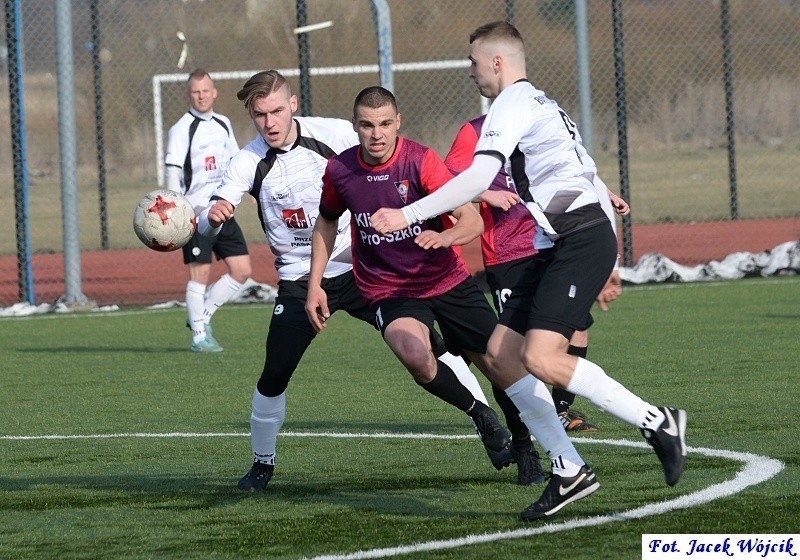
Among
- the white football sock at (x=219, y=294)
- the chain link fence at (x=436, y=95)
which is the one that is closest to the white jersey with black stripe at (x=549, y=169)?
the white football sock at (x=219, y=294)

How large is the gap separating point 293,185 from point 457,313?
1067 millimetres

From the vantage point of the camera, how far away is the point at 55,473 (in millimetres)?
6922

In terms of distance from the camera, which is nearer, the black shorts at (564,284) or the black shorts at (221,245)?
the black shorts at (564,284)

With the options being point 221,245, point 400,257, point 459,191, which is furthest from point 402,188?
point 221,245

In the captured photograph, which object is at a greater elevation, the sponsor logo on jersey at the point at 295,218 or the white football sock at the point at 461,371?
the sponsor logo on jersey at the point at 295,218

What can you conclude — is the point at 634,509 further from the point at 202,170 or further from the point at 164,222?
the point at 202,170

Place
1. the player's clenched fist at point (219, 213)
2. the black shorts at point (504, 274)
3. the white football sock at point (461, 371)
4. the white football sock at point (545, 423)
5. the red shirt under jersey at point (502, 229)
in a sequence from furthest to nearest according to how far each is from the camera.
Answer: the red shirt under jersey at point (502, 229)
the black shorts at point (504, 274)
the white football sock at point (461, 371)
the player's clenched fist at point (219, 213)
the white football sock at point (545, 423)

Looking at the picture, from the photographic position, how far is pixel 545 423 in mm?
5684

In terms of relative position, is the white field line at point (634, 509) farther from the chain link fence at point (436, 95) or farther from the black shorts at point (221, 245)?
the chain link fence at point (436, 95)

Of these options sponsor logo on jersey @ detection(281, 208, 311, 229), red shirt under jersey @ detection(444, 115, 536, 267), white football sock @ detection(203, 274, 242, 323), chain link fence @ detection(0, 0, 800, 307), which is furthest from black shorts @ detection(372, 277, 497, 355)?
chain link fence @ detection(0, 0, 800, 307)

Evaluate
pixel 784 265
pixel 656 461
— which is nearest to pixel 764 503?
pixel 656 461

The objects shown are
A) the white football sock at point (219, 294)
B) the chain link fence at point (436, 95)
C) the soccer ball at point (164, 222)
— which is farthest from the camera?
the chain link fence at point (436, 95)

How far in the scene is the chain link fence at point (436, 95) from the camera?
21.4 metres

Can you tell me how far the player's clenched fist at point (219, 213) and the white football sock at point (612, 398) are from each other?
1.75 meters
